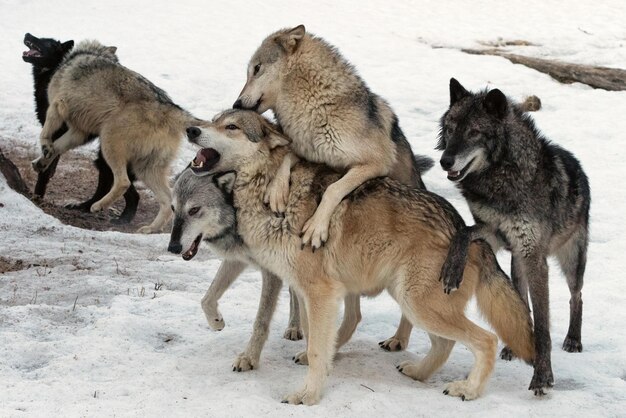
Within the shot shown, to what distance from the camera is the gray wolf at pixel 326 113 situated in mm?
5727

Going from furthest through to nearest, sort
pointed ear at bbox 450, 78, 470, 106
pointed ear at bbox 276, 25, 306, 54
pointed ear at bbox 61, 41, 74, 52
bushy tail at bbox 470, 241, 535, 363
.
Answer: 1. pointed ear at bbox 61, 41, 74, 52
2. pointed ear at bbox 276, 25, 306, 54
3. pointed ear at bbox 450, 78, 470, 106
4. bushy tail at bbox 470, 241, 535, 363

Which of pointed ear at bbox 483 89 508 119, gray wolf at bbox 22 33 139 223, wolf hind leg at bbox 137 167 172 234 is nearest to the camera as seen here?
pointed ear at bbox 483 89 508 119

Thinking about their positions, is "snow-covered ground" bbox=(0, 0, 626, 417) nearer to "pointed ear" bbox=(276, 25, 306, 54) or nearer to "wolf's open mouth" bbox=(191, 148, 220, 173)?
"wolf's open mouth" bbox=(191, 148, 220, 173)

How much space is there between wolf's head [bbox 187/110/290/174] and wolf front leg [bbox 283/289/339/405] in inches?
43.8

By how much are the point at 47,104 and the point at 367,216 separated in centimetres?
660

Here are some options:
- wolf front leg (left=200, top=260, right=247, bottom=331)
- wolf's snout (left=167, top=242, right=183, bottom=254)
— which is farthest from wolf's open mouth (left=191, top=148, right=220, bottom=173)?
wolf front leg (left=200, top=260, right=247, bottom=331)

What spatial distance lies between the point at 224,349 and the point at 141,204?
527 centimetres

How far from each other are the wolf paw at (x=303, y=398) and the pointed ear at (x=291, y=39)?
8.84 ft

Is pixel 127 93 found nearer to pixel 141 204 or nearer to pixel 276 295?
pixel 141 204

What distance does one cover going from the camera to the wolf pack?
5090mm

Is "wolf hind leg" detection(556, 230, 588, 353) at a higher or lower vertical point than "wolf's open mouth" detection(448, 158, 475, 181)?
lower

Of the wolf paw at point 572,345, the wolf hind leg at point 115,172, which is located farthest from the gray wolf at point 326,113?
the wolf hind leg at point 115,172

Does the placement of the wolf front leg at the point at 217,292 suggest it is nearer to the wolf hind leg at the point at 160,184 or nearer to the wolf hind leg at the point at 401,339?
the wolf hind leg at the point at 401,339

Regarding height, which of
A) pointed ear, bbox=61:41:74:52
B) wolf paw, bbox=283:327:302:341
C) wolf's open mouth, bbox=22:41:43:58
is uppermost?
pointed ear, bbox=61:41:74:52
